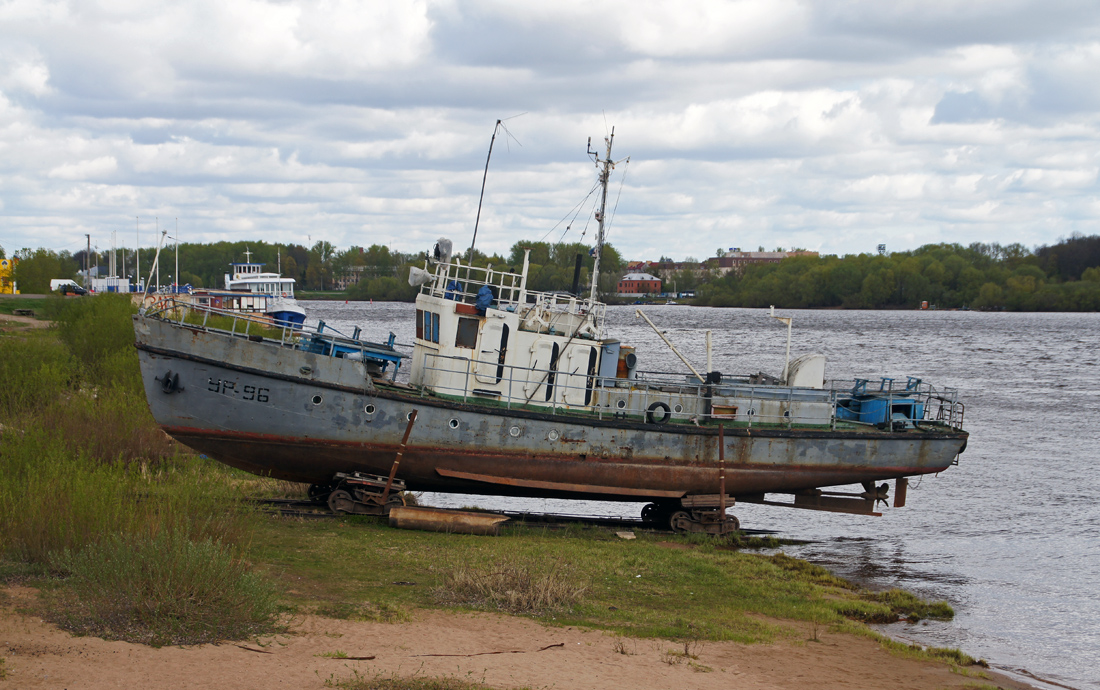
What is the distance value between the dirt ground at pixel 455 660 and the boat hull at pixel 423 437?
19.4ft

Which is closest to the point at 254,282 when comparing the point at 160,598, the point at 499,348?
the point at 499,348

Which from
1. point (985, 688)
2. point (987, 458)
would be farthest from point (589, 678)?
point (987, 458)

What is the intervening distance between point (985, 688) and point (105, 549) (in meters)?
11.0

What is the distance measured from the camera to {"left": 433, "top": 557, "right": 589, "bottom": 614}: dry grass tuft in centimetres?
1248

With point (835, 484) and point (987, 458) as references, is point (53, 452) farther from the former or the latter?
point (987, 458)

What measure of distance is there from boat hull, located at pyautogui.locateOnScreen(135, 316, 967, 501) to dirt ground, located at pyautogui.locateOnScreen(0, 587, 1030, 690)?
592cm

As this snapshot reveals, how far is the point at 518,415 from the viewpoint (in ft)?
58.2

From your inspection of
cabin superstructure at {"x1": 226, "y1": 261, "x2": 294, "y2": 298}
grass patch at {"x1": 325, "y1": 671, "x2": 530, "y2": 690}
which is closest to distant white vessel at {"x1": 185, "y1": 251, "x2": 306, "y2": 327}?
cabin superstructure at {"x1": 226, "y1": 261, "x2": 294, "y2": 298}

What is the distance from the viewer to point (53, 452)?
1398 cm

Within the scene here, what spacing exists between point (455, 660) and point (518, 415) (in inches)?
308

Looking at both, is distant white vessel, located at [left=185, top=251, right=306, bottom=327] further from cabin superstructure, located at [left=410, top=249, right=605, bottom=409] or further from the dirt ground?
the dirt ground

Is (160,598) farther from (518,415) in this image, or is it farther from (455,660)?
(518,415)

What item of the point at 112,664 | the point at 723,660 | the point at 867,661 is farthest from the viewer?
the point at 867,661

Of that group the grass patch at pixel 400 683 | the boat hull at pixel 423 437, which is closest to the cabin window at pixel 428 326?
the boat hull at pixel 423 437
